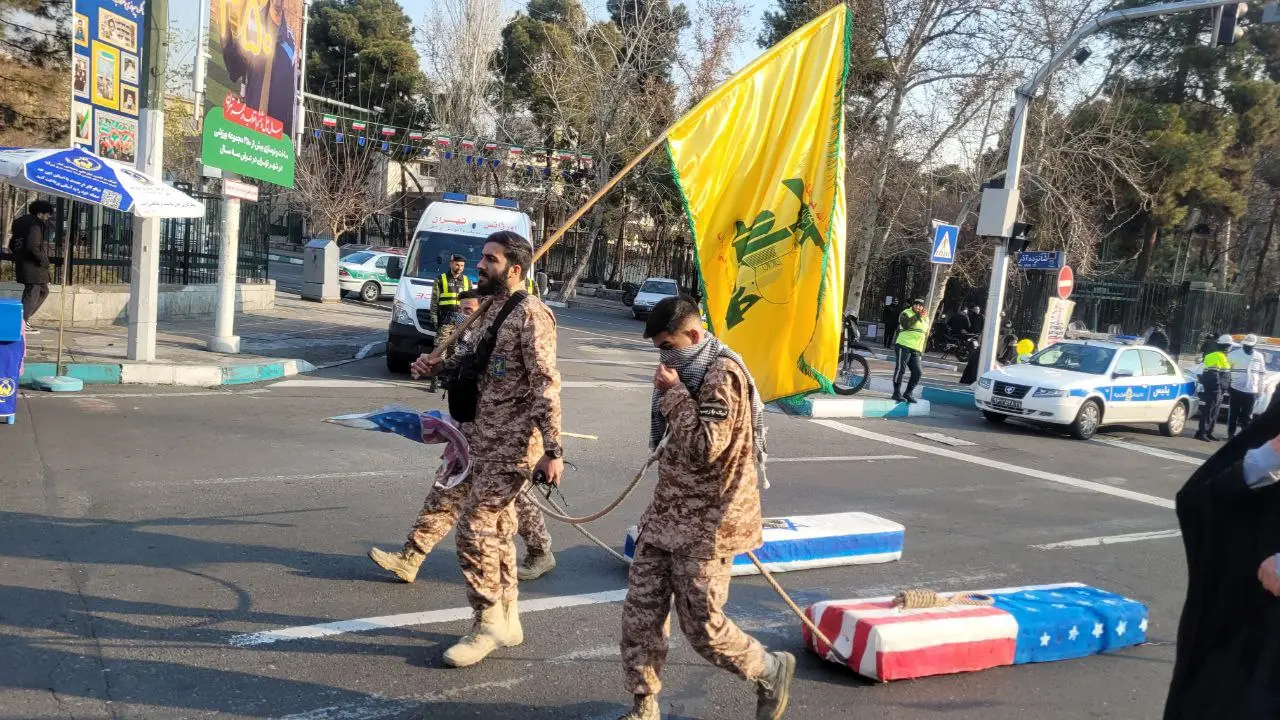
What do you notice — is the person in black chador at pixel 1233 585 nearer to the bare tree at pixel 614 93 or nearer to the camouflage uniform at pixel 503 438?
the camouflage uniform at pixel 503 438

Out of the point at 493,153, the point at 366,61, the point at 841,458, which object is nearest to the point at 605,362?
the point at 841,458

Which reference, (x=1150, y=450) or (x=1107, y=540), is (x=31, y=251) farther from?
(x=1150, y=450)

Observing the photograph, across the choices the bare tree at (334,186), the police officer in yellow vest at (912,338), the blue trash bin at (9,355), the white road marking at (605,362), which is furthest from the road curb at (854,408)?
the bare tree at (334,186)

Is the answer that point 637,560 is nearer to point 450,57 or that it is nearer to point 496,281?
point 496,281

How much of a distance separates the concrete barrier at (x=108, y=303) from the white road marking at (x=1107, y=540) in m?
12.7

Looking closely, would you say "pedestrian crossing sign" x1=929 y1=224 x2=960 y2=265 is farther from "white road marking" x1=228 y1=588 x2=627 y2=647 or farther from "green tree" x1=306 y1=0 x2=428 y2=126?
"green tree" x1=306 y1=0 x2=428 y2=126

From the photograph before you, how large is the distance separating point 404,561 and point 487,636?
114 cm

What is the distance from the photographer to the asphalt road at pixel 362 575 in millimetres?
4324

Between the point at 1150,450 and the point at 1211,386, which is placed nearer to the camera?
the point at 1150,450

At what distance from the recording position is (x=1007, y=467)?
457 inches

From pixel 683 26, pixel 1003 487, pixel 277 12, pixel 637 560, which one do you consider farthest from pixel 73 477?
pixel 683 26

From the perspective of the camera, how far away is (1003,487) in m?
10.3

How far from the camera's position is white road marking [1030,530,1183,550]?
308 inches

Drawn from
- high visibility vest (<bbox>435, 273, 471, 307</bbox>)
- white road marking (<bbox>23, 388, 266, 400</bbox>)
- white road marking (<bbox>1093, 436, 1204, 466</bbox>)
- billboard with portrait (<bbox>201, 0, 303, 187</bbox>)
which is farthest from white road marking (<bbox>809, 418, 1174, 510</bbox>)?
billboard with portrait (<bbox>201, 0, 303, 187</bbox>)
